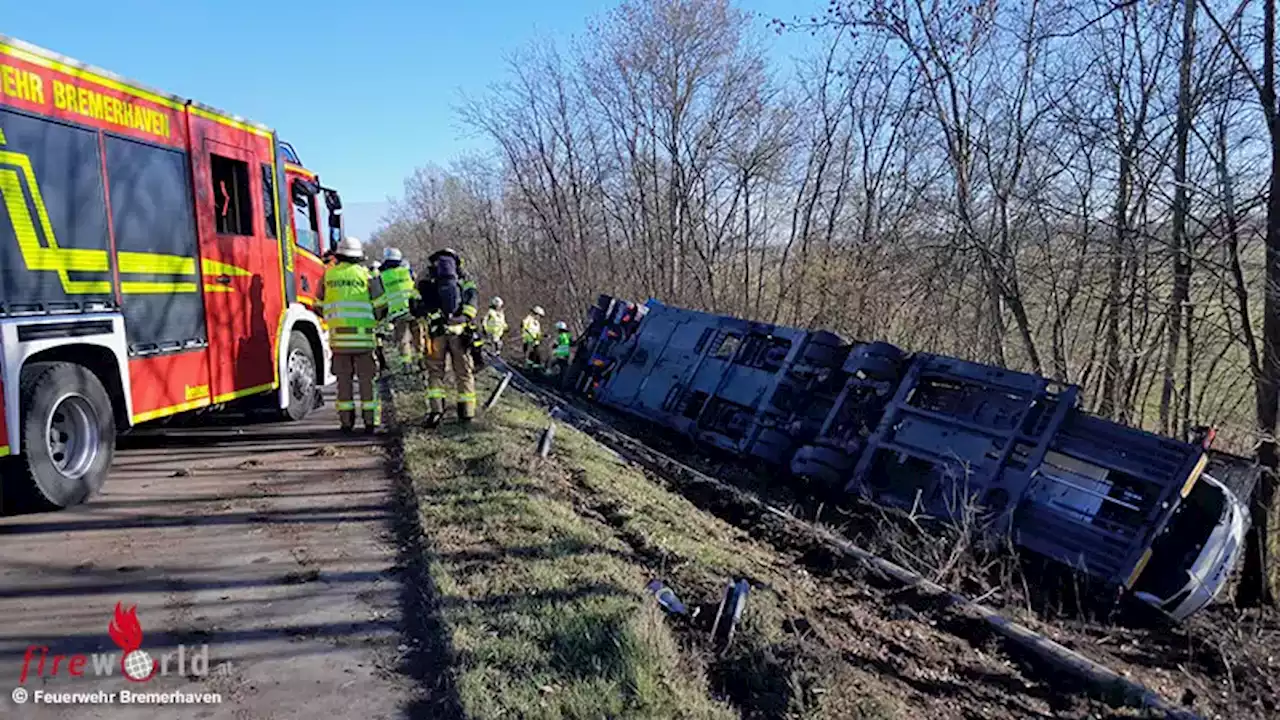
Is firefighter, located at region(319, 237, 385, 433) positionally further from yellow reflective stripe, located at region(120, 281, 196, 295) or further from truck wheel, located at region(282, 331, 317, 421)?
yellow reflective stripe, located at region(120, 281, 196, 295)

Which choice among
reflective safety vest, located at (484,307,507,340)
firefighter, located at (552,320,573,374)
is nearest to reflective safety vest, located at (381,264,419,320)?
firefighter, located at (552,320,573,374)

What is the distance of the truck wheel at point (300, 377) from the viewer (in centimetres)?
800

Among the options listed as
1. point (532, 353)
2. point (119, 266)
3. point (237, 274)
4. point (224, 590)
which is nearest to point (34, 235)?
point (119, 266)

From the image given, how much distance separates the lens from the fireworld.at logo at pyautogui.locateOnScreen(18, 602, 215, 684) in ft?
10.4

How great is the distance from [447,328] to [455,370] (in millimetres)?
469

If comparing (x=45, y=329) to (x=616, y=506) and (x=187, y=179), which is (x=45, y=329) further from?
(x=616, y=506)

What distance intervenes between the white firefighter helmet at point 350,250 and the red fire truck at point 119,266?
0.77m

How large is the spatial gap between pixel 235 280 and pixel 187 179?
99 centimetres

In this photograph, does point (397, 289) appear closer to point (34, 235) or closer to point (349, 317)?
point (349, 317)

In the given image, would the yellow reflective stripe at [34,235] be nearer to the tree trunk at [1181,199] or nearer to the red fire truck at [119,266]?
the red fire truck at [119,266]

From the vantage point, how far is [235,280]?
695cm

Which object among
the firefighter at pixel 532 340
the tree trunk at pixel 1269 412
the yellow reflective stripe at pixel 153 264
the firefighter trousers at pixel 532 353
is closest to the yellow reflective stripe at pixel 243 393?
the yellow reflective stripe at pixel 153 264

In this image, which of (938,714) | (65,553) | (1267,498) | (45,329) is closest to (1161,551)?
(1267,498)

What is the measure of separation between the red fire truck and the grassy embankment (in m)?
2.06
